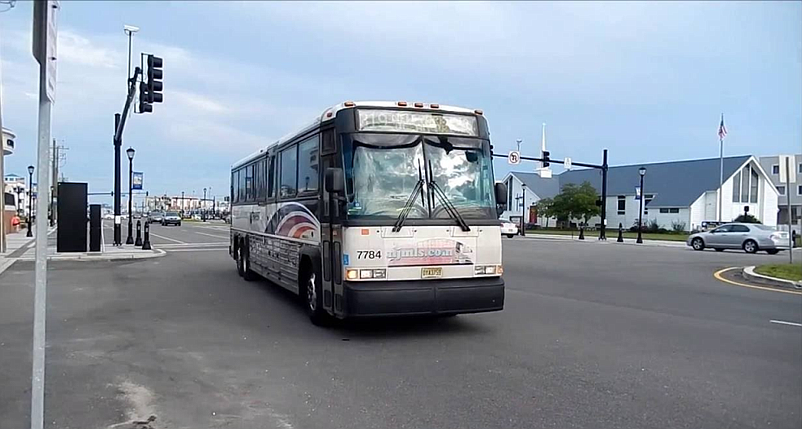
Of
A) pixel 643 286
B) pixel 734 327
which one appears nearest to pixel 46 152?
pixel 734 327

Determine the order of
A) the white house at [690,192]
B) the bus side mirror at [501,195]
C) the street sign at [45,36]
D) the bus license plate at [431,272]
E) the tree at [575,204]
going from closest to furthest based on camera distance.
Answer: the street sign at [45,36], the bus license plate at [431,272], the bus side mirror at [501,195], the white house at [690,192], the tree at [575,204]

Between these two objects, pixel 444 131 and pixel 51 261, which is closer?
pixel 444 131

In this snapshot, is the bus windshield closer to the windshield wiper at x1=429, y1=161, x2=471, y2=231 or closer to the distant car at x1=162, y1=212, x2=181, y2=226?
the windshield wiper at x1=429, y1=161, x2=471, y2=231

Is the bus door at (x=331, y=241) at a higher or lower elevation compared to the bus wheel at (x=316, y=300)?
higher

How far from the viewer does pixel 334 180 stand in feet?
27.6

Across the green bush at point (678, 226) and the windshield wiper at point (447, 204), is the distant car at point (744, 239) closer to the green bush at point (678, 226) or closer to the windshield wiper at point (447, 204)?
the windshield wiper at point (447, 204)

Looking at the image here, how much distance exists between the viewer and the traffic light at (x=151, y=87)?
19156 millimetres

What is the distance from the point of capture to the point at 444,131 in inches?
361

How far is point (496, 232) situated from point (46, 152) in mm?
6256

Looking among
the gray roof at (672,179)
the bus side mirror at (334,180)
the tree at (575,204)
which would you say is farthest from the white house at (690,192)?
the bus side mirror at (334,180)

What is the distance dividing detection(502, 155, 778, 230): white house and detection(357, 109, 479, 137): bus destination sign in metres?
58.7

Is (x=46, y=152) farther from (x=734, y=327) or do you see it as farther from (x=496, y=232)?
(x=734, y=327)

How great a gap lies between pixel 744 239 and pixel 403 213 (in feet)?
94.4

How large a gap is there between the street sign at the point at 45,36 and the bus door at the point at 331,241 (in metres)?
4.90
